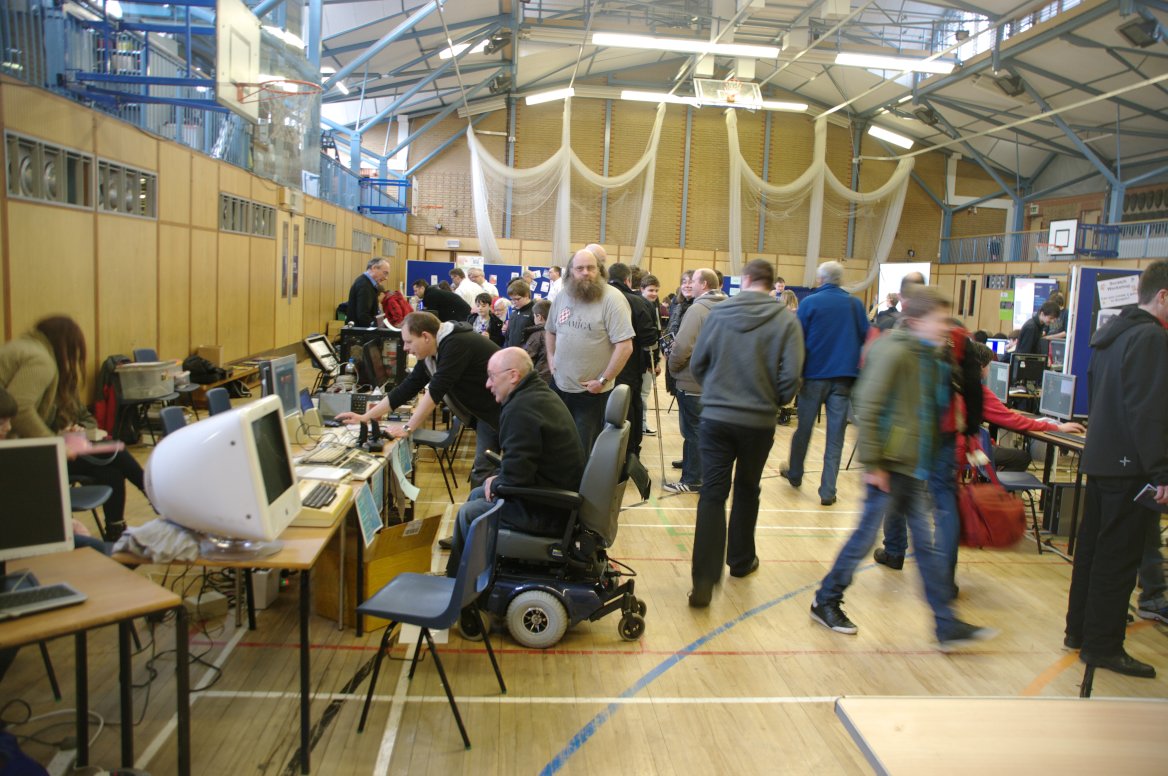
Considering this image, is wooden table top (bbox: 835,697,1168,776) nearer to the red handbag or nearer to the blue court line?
the blue court line

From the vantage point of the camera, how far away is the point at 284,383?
425cm

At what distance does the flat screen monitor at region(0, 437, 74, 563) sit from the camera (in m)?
2.25

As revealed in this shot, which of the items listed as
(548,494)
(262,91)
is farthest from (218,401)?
(262,91)

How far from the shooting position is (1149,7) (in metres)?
10.9

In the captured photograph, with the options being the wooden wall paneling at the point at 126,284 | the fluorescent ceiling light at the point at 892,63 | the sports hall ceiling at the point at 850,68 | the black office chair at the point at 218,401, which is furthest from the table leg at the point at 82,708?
the fluorescent ceiling light at the point at 892,63

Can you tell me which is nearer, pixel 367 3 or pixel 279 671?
pixel 279 671

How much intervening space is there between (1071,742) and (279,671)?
9.44 ft

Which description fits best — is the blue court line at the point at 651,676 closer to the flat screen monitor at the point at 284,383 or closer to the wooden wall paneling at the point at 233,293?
the flat screen monitor at the point at 284,383

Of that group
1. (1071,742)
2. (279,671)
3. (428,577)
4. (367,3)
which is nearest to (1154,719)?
(1071,742)

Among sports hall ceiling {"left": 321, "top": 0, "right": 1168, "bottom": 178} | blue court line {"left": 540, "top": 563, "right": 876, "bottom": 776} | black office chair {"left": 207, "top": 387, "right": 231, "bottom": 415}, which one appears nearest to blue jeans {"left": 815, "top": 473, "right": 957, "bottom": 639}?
blue court line {"left": 540, "top": 563, "right": 876, "bottom": 776}

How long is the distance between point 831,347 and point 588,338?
1898mm

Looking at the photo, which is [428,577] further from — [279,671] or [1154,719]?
[1154,719]

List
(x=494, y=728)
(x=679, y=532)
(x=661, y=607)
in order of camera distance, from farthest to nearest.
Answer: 1. (x=679, y=532)
2. (x=661, y=607)
3. (x=494, y=728)

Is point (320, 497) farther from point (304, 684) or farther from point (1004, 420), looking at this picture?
point (1004, 420)
